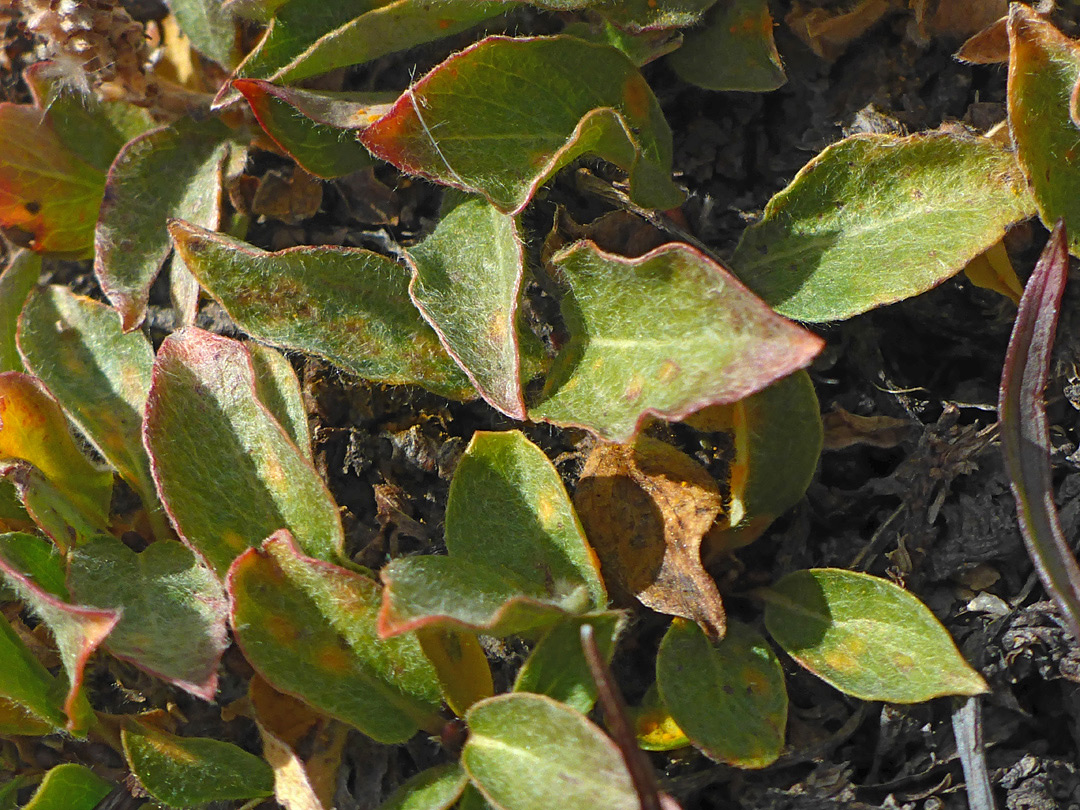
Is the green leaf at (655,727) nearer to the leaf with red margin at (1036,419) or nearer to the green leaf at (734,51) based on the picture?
the leaf with red margin at (1036,419)

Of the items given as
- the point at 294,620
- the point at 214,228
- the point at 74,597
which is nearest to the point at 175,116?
the point at 214,228

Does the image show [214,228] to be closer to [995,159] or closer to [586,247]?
[586,247]

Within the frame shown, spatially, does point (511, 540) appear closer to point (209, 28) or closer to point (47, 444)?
point (47, 444)

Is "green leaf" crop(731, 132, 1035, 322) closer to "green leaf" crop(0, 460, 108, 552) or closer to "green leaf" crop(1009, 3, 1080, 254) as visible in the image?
"green leaf" crop(1009, 3, 1080, 254)

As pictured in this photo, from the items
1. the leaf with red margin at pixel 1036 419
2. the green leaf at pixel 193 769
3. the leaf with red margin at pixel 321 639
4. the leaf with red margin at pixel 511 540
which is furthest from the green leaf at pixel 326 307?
the leaf with red margin at pixel 1036 419

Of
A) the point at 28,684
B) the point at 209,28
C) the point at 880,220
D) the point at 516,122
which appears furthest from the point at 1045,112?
the point at 28,684

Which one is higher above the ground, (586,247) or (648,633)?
(586,247)
